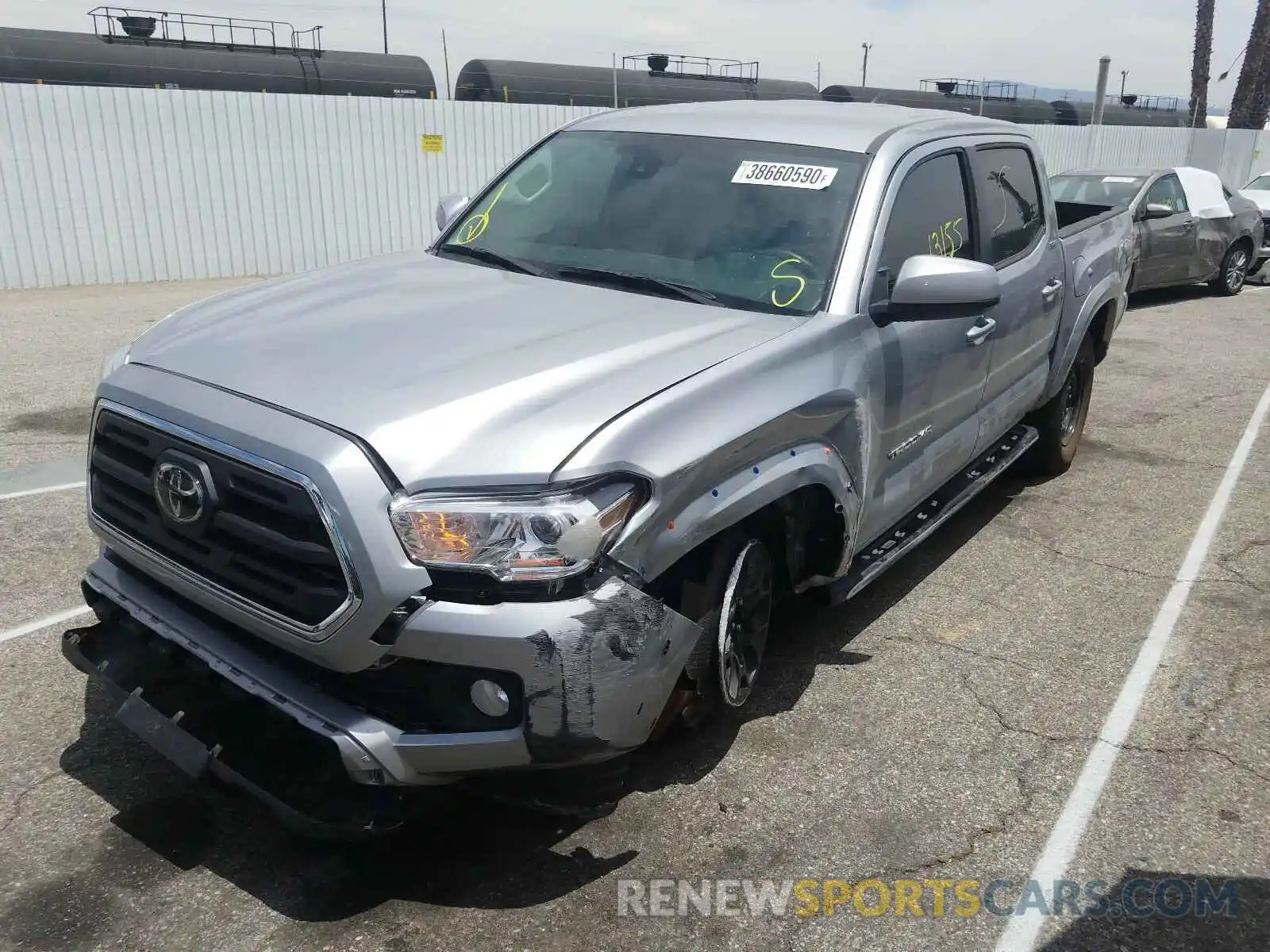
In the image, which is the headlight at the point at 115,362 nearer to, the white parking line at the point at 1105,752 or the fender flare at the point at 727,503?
the fender flare at the point at 727,503

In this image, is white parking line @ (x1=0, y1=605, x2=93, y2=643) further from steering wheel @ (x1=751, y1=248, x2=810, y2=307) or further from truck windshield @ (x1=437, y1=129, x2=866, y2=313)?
steering wheel @ (x1=751, y1=248, x2=810, y2=307)

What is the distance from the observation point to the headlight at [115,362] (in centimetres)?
309

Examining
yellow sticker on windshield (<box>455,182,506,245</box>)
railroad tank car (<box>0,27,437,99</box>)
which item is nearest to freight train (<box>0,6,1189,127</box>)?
railroad tank car (<box>0,27,437,99</box>)

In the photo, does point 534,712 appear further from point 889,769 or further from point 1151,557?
point 1151,557

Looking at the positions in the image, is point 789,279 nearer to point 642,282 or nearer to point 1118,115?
point 642,282

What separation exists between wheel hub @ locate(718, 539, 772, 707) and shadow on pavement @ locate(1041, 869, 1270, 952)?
1.11 m

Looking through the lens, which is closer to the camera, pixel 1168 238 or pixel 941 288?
pixel 941 288

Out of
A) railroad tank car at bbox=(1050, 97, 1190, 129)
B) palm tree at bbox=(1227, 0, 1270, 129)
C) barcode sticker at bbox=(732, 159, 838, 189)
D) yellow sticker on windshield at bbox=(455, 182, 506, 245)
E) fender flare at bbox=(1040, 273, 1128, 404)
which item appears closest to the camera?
barcode sticker at bbox=(732, 159, 838, 189)

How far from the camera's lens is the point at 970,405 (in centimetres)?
461

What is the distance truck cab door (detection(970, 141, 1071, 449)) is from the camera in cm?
475

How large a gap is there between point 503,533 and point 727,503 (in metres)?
0.70

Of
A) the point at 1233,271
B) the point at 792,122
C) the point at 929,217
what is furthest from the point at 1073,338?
the point at 1233,271

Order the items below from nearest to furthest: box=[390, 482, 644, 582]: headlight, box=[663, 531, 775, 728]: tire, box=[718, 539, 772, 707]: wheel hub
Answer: box=[390, 482, 644, 582]: headlight → box=[663, 531, 775, 728]: tire → box=[718, 539, 772, 707]: wheel hub

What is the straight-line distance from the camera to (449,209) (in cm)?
484
